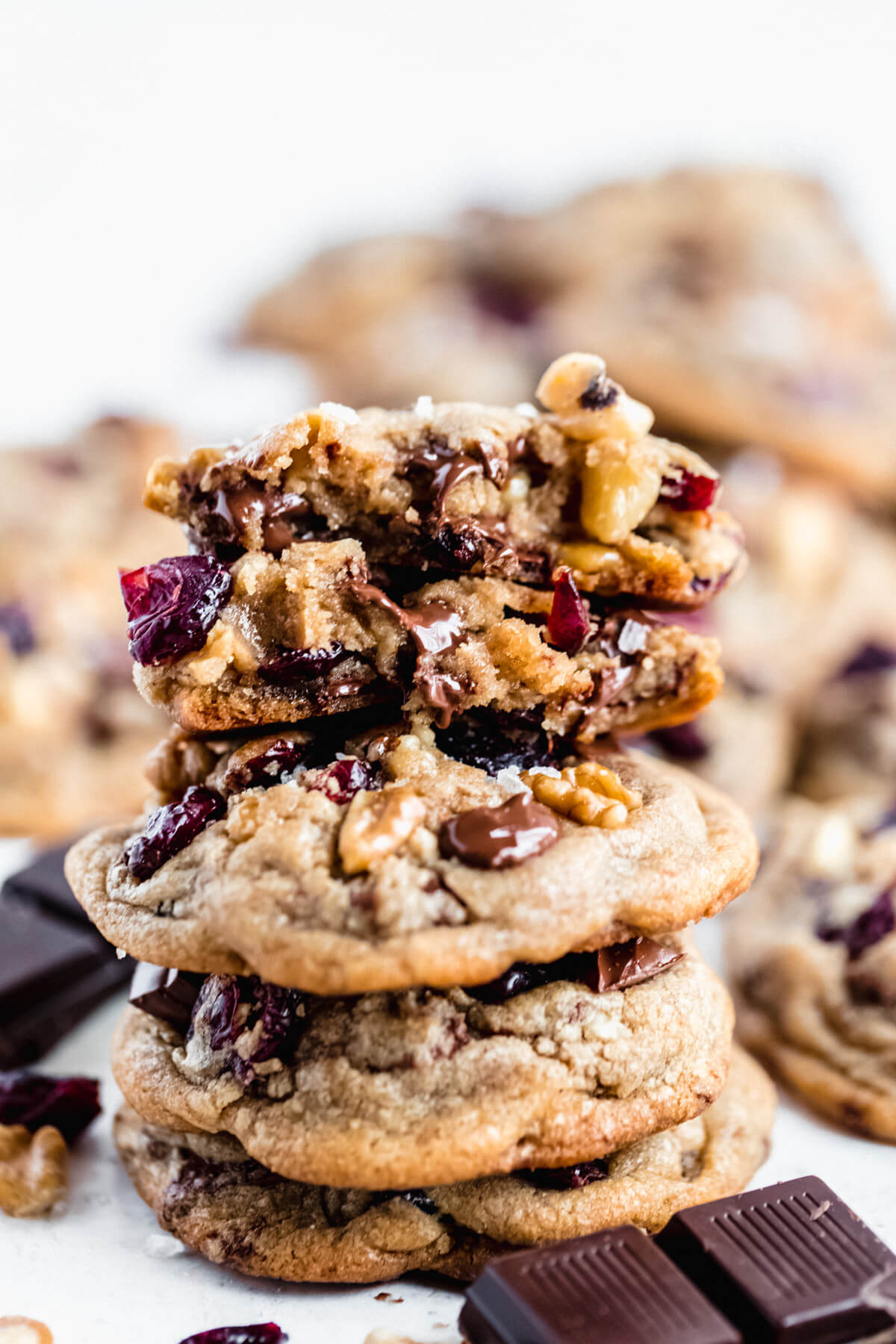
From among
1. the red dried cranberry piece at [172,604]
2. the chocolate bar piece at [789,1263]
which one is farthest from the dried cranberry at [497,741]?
the chocolate bar piece at [789,1263]

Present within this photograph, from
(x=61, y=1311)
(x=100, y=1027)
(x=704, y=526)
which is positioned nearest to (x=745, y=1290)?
(x=61, y=1311)

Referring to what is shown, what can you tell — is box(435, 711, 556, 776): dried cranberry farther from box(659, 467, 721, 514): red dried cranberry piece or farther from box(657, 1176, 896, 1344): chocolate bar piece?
box(657, 1176, 896, 1344): chocolate bar piece

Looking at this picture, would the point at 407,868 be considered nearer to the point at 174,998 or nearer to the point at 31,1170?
the point at 174,998

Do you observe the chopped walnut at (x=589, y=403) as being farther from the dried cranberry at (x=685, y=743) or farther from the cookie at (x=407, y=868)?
the dried cranberry at (x=685, y=743)

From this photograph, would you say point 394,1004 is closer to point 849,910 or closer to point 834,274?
point 849,910

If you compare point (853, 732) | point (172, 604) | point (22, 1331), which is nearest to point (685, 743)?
point (853, 732)
